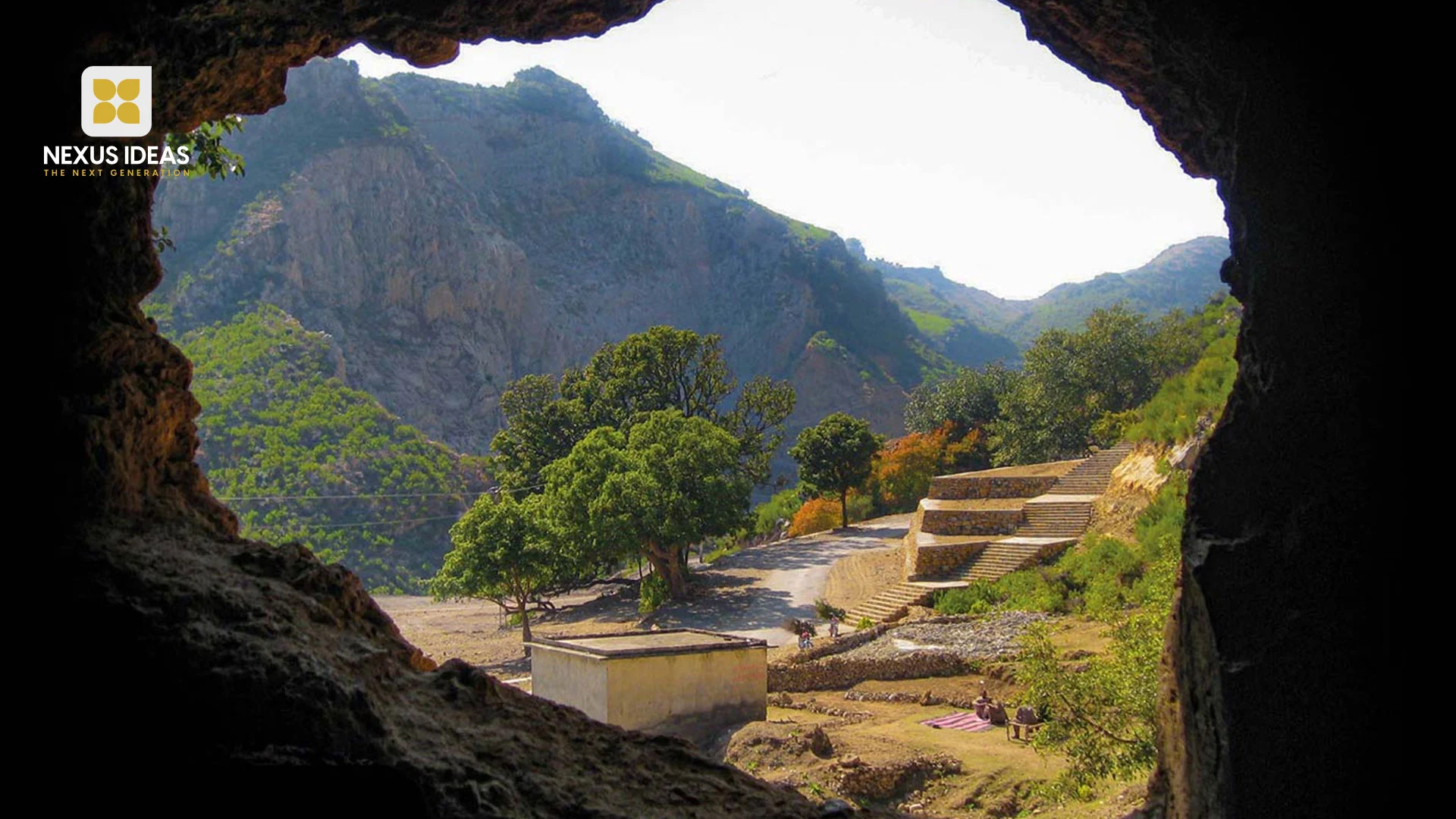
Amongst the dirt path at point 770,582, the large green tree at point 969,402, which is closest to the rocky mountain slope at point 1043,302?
the large green tree at point 969,402

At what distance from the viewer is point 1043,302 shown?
7077 inches

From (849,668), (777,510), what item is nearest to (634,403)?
(777,510)

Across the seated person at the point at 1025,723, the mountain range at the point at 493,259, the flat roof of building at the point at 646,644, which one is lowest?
the seated person at the point at 1025,723

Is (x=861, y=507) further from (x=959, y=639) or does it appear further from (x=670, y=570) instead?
(x=959, y=639)

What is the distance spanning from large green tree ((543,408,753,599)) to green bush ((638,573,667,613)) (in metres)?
0.43

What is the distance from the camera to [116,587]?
3201mm

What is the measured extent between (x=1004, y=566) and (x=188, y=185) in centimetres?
6759

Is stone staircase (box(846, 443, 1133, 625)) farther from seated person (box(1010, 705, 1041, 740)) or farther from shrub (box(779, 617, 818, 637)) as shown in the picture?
seated person (box(1010, 705, 1041, 740))

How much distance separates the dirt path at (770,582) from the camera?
26.9m

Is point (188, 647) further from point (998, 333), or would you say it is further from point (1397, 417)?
point (998, 333)

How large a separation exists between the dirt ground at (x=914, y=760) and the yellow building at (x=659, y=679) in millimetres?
662

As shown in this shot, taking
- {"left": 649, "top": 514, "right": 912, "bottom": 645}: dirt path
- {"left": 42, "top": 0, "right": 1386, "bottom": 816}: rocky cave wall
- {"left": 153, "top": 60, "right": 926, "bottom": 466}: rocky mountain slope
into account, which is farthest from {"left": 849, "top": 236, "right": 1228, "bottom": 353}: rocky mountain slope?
{"left": 42, "top": 0, "right": 1386, "bottom": 816}: rocky cave wall

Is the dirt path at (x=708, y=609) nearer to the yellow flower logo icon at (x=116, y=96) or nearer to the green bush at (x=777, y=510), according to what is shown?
the green bush at (x=777, y=510)

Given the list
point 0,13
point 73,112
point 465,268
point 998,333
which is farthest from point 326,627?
point 998,333
